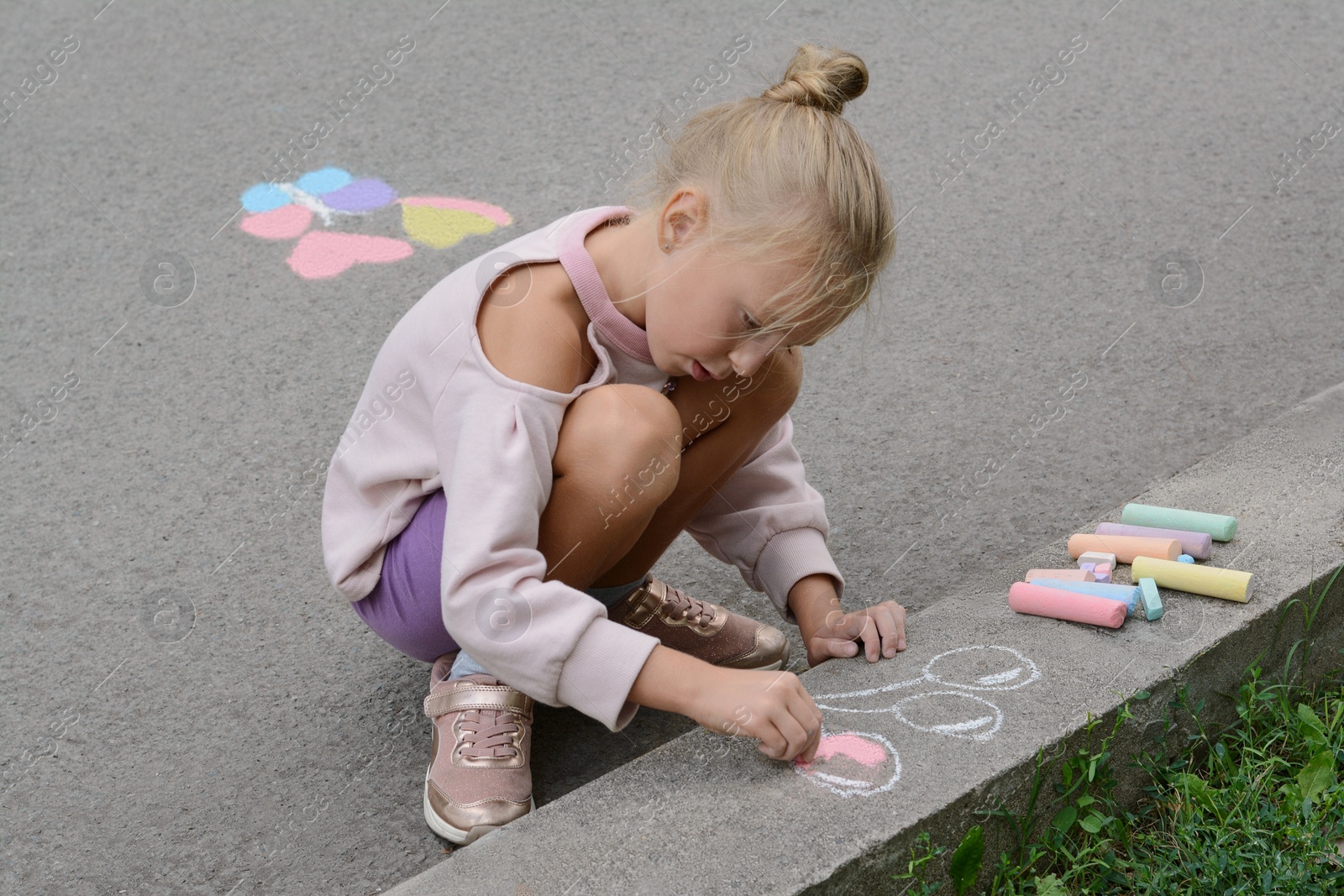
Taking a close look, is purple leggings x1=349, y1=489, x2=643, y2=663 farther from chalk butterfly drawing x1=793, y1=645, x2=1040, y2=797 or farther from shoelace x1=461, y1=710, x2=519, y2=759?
chalk butterfly drawing x1=793, y1=645, x2=1040, y2=797

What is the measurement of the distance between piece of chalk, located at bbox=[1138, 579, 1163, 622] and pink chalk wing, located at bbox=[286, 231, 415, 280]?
2239 millimetres

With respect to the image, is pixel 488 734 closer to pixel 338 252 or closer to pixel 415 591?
pixel 415 591

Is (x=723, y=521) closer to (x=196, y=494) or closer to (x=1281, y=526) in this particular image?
(x=1281, y=526)

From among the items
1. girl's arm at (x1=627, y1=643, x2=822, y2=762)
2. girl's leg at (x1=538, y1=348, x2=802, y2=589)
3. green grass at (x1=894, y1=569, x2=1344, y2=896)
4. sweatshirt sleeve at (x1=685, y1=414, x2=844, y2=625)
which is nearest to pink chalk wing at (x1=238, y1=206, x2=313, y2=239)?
sweatshirt sleeve at (x1=685, y1=414, x2=844, y2=625)

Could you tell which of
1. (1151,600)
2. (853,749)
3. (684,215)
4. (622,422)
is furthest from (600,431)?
(1151,600)

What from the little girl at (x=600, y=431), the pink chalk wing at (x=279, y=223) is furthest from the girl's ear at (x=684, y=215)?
the pink chalk wing at (x=279, y=223)

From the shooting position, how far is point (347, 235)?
3625 millimetres

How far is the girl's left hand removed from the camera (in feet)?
6.45

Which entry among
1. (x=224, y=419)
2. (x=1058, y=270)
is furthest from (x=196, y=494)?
(x=1058, y=270)

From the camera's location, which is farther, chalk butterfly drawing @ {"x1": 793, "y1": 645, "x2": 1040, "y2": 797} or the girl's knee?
the girl's knee

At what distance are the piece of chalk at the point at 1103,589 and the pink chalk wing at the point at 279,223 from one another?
2.42 m

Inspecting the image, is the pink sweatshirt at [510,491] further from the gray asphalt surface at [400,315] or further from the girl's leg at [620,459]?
the gray asphalt surface at [400,315]

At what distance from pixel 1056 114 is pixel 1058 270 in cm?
100

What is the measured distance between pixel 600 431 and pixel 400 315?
5.35 feet
